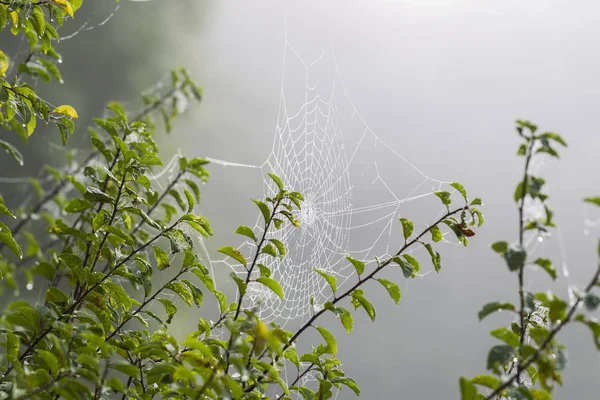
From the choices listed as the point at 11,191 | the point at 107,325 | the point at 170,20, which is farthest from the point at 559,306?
the point at 170,20

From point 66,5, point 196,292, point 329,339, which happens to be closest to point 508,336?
point 329,339

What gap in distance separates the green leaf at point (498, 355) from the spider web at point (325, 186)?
47 cm

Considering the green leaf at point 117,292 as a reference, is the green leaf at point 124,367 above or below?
below

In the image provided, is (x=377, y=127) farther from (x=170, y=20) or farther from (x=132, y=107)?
(x=170, y=20)

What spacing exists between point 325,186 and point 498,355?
2.41m

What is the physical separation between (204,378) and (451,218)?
25.9 inches

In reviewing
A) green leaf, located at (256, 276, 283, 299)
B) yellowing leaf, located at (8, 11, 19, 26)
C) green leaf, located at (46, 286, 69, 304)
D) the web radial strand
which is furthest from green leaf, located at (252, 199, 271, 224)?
yellowing leaf, located at (8, 11, 19, 26)

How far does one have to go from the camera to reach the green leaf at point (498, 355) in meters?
0.86

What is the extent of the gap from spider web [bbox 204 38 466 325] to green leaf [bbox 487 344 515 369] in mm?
472

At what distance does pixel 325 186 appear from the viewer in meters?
3.25

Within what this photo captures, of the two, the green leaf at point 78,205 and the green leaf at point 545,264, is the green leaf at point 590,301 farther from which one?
the green leaf at point 78,205

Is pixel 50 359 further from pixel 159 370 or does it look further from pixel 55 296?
pixel 55 296

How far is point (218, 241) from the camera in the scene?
240 inches

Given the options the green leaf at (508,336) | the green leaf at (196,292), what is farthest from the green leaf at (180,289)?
the green leaf at (508,336)
